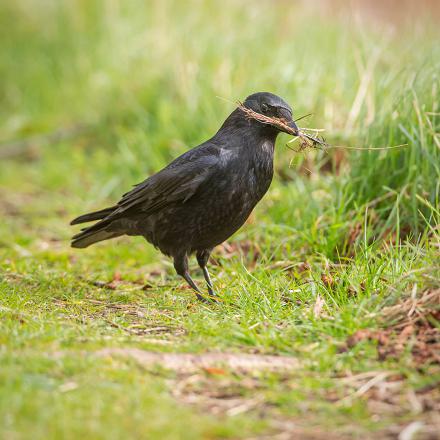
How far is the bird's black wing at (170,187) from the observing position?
13.5ft

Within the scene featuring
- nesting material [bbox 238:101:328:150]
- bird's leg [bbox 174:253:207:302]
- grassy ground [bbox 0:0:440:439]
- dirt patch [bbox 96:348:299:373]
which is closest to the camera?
grassy ground [bbox 0:0:440:439]

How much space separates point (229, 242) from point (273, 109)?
52.8 inches

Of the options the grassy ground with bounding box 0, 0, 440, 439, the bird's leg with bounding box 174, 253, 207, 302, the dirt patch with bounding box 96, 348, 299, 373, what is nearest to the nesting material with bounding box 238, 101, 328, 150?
the grassy ground with bounding box 0, 0, 440, 439

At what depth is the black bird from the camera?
4.11m

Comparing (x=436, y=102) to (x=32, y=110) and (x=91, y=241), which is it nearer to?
(x=91, y=241)

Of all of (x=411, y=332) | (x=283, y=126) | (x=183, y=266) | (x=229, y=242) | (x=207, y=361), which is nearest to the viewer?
(x=207, y=361)

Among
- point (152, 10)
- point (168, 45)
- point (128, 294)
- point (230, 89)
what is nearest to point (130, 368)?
point (128, 294)

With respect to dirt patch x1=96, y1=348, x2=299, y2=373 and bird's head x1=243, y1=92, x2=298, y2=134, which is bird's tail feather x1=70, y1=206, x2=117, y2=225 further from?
dirt patch x1=96, y1=348, x2=299, y2=373

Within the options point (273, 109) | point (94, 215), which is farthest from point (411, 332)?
point (94, 215)

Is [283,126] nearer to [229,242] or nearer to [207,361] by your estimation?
[229,242]

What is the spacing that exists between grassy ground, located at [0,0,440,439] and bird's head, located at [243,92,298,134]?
12.2 inches

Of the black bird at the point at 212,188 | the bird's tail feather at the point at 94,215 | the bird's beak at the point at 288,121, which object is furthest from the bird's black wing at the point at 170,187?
the bird's beak at the point at 288,121

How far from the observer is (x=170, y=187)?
14.0ft

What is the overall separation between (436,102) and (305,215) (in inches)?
42.6
